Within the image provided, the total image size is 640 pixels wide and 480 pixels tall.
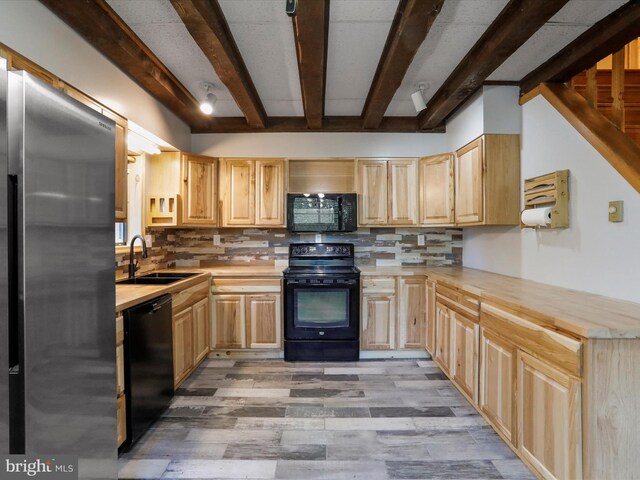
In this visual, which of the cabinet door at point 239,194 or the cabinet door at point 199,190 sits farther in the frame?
the cabinet door at point 239,194

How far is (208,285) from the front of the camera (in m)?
3.16

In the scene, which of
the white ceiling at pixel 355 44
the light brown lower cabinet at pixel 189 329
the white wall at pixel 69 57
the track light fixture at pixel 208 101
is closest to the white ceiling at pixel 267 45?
the white ceiling at pixel 355 44

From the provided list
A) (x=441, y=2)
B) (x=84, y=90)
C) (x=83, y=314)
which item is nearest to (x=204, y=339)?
(x=83, y=314)

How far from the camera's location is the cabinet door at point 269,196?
3402 mm

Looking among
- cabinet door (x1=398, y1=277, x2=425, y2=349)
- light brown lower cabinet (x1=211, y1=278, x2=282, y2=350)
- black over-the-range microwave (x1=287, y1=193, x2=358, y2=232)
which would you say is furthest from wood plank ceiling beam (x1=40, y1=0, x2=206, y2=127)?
cabinet door (x1=398, y1=277, x2=425, y2=349)

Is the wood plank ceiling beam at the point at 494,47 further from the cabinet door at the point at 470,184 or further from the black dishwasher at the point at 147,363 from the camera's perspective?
the black dishwasher at the point at 147,363

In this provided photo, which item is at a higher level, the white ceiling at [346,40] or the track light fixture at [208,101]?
the white ceiling at [346,40]

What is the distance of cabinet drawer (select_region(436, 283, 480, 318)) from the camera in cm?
218

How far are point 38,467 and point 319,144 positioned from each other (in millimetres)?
3210

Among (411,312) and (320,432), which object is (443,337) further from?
(320,432)

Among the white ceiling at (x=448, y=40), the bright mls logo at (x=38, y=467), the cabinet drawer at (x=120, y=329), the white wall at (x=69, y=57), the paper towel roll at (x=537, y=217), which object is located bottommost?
the bright mls logo at (x=38, y=467)

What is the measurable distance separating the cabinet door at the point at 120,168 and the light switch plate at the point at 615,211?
9.63 feet

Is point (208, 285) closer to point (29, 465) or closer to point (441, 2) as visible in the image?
point (29, 465)

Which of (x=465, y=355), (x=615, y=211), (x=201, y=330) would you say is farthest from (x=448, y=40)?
(x=201, y=330)
